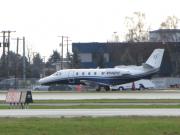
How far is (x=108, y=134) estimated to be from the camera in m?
19.3

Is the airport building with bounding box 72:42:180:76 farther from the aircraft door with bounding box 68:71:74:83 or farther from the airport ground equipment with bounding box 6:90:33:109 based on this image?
the airport ground equipment with bounding box 6:90:33:109

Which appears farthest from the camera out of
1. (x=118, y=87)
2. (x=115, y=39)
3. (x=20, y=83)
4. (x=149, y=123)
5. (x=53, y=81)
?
(x=115, y=39)

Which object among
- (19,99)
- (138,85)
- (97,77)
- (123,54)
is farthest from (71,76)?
(123,54)

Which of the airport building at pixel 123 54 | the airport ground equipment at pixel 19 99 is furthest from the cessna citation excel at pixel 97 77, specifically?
the airport building at pixel 123 54

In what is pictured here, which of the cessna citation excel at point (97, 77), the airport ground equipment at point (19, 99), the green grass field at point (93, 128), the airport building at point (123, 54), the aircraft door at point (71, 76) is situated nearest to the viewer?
the green grass field at point (93, 128)

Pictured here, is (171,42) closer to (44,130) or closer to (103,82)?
(103,82)

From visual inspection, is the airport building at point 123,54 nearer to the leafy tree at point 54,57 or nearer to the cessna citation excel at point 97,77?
the cessna citation excel at point 97,77

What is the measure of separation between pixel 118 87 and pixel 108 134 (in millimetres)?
70085

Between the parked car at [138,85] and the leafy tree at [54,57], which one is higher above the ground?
the leafy tree at [54,57]

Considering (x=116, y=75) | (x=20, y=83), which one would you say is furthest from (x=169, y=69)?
(x=116, y=75)

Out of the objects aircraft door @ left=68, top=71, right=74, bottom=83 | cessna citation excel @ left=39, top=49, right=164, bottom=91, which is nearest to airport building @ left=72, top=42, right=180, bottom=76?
cessna citation excel @ left=39, top=49, right=164, bottom=91

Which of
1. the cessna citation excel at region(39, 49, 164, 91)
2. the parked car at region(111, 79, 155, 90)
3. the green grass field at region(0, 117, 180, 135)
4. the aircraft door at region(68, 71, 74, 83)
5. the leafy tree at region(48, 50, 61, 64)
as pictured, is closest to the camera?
the green grass field at region(0, 117, 180, 135)

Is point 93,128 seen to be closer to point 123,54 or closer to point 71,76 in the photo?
point 71,76

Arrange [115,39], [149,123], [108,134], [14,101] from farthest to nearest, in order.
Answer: [115,39] → [14,101] → [149,123] → [108,134]
